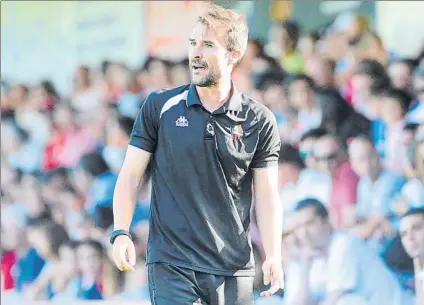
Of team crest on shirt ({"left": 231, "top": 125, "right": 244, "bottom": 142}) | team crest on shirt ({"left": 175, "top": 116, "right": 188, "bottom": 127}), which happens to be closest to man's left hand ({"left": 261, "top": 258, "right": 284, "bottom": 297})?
team crest on shirt ({"left": 231, "top": 125, "right": 244, "bottom": 142})

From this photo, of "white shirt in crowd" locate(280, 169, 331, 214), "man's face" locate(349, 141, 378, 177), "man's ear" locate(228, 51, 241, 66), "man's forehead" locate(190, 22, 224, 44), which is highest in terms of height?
"man's forehead" locate(190, 22, 224, 44)

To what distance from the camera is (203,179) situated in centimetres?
386

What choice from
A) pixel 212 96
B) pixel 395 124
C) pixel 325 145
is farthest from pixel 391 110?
pixel 212 96

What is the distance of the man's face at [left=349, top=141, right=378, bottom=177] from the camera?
7.04m

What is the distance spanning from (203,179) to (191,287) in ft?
1.36

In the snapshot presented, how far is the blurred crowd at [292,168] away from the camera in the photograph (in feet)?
22.9

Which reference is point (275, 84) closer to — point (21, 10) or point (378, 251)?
point (378, 251)

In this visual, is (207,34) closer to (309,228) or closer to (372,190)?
(372,190)

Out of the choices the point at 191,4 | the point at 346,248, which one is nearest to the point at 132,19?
the point at 191,4

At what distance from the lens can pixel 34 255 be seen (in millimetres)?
7953

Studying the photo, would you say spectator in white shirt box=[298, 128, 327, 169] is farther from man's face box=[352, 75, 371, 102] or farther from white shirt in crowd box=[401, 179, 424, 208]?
white shirt in crowd box=[401, 179, 424, 208]

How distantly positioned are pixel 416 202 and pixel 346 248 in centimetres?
58

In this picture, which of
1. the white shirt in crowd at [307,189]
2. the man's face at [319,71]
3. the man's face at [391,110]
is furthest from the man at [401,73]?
the white shirt in crowd at [307,189]

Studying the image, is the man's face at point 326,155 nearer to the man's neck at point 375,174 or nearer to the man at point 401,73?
the man's neck at point 375,174
